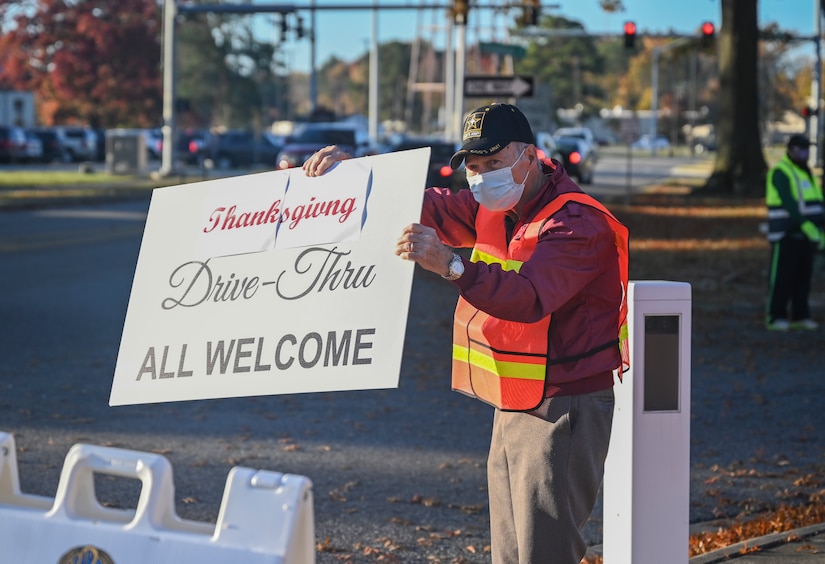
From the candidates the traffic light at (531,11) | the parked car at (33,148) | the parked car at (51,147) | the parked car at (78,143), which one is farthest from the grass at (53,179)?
the traffic light at (531,11)

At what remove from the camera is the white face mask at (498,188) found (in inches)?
154

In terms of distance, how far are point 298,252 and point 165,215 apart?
1.74 ft

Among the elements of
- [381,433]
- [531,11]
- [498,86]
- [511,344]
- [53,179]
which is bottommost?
[53,179]

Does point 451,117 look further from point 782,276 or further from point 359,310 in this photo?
point 359,310

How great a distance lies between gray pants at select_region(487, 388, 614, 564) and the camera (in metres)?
3.96

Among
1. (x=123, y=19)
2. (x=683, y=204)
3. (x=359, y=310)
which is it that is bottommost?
(x=683, y=204)

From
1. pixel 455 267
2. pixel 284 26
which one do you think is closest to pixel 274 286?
pixel 455 267

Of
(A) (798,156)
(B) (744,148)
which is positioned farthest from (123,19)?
(A) (798,156)

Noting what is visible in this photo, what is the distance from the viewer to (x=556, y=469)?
3.95 m

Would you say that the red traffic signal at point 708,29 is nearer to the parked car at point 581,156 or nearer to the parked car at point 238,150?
the parked car at point 581,156

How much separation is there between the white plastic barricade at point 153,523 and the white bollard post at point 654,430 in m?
1.57

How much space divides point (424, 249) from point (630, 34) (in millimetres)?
33254

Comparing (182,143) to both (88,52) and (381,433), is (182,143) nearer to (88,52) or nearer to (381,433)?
(88,52)

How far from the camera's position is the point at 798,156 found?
41.2 ft
